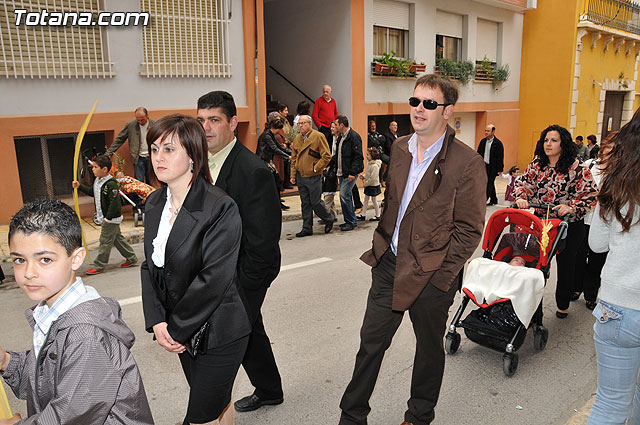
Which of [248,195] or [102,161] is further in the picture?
[102,161]

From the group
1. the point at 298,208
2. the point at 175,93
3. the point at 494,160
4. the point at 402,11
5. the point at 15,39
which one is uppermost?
the point at 402,11

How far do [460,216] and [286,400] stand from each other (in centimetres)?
187

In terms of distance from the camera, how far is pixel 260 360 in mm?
3613

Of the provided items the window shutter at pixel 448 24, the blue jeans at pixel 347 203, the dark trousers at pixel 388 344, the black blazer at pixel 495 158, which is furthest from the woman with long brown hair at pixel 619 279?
the window shutter at pixel 448 24

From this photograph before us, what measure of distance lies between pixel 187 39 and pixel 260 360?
9381 millimetres

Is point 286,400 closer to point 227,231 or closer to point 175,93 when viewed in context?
point 227,231

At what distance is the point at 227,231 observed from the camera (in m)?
2.59

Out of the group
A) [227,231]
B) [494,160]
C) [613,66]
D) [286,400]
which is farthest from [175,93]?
[613,66]

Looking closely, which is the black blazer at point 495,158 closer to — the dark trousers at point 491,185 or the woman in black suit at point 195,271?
the dark trousers at point 491,185

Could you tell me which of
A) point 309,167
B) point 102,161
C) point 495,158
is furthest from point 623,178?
point 495,158

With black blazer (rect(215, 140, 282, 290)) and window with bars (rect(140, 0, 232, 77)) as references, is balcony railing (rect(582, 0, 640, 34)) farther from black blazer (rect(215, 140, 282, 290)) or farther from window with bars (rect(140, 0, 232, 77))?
black blazer (rect(215, 140, 282, 290))

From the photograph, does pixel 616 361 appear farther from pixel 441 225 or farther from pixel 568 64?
pixel 568 64

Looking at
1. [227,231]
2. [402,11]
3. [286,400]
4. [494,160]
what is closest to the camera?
[227,231]

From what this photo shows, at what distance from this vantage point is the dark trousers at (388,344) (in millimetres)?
3277
